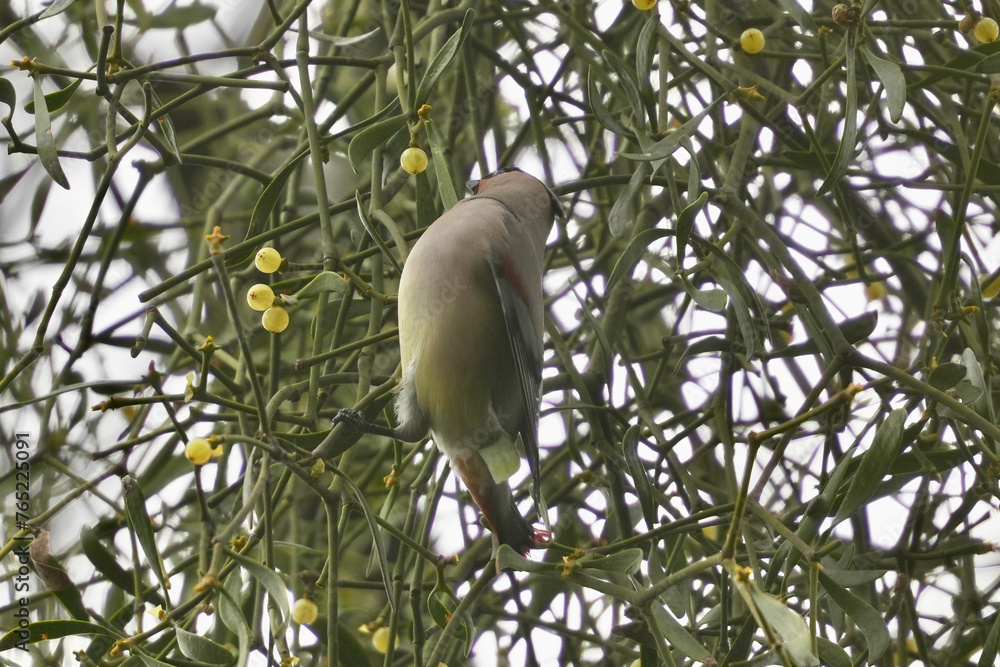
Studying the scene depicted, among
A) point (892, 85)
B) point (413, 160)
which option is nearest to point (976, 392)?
point (892, 85)

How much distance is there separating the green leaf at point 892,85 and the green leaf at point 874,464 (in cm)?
36

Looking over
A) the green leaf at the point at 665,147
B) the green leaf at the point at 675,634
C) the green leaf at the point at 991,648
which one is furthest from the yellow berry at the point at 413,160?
the green leaf at the point at 991,648

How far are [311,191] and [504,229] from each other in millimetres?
947

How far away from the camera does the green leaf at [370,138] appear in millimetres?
1295

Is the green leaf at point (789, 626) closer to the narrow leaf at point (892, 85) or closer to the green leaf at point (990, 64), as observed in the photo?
the narrow leaf at point (892, 85)

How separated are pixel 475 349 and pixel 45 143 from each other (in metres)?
0.67

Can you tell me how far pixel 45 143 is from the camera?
1.21 m

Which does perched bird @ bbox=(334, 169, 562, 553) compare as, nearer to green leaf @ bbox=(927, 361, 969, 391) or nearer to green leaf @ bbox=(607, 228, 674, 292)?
green leaf @ bbox=(607, 228, 674, 292)

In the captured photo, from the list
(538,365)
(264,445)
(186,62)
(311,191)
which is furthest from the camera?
(311,191)

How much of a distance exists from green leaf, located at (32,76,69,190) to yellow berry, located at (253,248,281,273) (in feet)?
0.85

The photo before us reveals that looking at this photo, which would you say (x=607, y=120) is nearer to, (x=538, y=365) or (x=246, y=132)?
(x=538, y=365)

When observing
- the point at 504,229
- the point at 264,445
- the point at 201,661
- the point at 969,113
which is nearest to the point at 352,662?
the point at 201,661

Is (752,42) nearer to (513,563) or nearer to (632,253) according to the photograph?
(632,253)

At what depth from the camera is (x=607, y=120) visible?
1.36 meters
